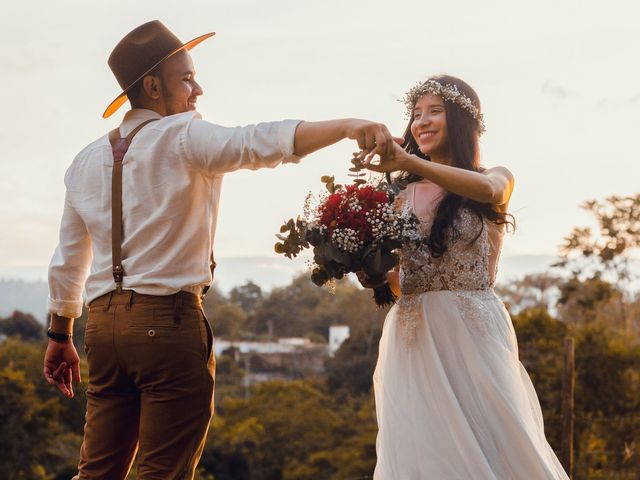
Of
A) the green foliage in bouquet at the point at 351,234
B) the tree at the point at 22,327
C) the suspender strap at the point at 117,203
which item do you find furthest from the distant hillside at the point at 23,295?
the suspender strap at the point at 117,203

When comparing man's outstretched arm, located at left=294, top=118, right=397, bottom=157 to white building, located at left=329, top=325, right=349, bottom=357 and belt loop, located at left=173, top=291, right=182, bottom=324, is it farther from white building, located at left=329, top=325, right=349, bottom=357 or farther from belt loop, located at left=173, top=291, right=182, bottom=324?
white building, located at left=329, top=325, right=349, bottom=357

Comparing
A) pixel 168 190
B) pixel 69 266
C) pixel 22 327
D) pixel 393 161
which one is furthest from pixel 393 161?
pixel 22 327

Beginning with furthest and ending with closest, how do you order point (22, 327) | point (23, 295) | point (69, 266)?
point (23, 295), point (22, 327), point (69, 266)

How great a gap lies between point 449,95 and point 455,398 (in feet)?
4.18

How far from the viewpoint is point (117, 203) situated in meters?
2.87

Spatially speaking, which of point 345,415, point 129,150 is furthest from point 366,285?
point 345,415

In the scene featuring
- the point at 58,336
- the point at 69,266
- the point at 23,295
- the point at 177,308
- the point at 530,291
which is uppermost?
the point at 69,266

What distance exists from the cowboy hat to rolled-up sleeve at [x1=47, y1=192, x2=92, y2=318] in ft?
1.49

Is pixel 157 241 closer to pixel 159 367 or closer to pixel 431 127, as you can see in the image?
pixel 159 367

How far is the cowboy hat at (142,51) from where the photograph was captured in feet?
9.78

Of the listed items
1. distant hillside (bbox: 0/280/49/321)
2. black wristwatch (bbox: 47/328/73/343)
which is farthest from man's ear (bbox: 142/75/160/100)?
distant hillside (bbox: 0/280/49/321)

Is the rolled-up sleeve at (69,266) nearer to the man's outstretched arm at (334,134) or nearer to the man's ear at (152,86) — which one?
the man's ear at (152,86)

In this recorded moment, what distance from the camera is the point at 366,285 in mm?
3400

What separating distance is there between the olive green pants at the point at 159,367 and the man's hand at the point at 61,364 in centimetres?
46
